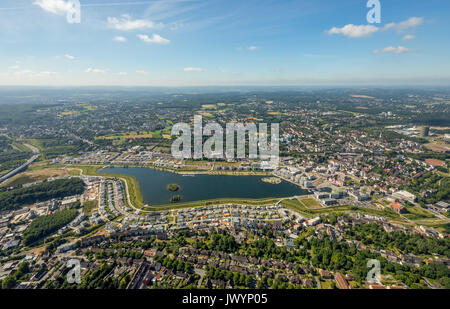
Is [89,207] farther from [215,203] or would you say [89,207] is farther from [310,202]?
[310,202]

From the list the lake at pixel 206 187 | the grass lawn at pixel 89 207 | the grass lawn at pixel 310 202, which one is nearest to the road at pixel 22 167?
the lake at pixel 206 187

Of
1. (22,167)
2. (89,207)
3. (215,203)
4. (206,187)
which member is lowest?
(89,207)

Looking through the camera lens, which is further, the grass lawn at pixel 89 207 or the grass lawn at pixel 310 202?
the grass lawn at pixel 310 202

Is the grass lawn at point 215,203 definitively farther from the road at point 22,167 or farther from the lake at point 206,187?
the road at point 22,167

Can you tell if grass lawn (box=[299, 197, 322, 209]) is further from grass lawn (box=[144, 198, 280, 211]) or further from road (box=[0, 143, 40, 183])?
road (box=[0, 143, 40, 183])

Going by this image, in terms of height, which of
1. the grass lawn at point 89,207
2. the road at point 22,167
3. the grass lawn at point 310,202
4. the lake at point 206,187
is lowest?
the grass lawn at point 89,207

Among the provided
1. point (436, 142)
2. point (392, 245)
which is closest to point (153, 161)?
point (392, 245)

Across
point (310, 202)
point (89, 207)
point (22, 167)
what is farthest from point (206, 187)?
point (22, 167)

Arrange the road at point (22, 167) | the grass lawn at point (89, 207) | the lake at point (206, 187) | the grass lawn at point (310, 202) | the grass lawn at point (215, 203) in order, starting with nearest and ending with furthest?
the grass lawn at point (89, 207), the grass lawn at point (215, 203), the grass lawn at point (310, 202), the lake at point (206, 187), the road at point (22, 167)

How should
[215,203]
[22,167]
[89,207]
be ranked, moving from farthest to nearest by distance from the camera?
[22,167] → [215,203] → [89,207]
